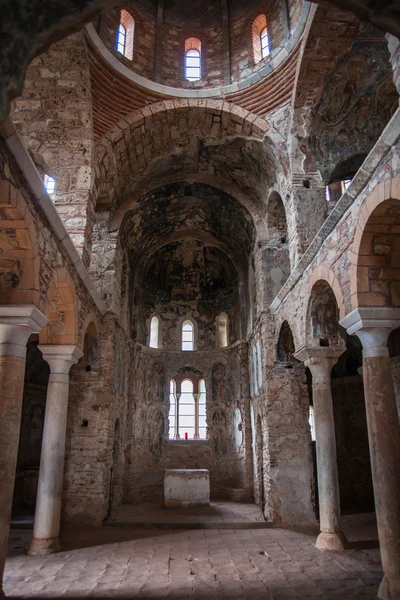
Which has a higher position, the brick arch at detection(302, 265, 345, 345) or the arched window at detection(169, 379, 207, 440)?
the brick arch at detection(302, 265, 345, 345)

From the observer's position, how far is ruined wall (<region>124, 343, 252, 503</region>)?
17188mm

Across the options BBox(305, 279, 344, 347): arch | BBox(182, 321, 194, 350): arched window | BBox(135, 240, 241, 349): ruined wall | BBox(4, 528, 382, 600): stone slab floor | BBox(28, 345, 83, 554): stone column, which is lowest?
BBox(4, 528, 382, 600): stone slab floor

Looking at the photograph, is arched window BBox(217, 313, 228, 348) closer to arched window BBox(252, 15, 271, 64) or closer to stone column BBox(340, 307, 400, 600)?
arched window BBox(252, 15, 271, 64)

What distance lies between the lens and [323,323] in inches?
390

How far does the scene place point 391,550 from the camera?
614 cm

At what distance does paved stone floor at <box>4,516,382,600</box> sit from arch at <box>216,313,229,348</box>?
411 inches

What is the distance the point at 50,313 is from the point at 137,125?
21.3 ft

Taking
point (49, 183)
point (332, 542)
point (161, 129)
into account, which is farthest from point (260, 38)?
point (332, 542)

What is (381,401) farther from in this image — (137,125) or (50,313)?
(137,125)

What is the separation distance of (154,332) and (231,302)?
3.77 meters

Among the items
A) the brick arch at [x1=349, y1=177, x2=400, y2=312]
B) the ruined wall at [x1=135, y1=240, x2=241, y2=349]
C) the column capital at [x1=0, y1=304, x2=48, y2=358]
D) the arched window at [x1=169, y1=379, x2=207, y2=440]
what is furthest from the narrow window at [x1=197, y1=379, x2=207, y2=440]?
the brick arch at [x1=349, y1=177, x2=400, y2=312]

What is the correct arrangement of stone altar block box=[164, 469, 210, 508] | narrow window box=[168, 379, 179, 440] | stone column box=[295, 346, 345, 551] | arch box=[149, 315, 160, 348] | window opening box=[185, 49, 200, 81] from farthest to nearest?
arch box=[149, 315, 160, 348], narrow window box=[168, 379, 179, 440], stone altar block box=[164, 469, 210, 508], window opening box=[185, 49, 200, 81], stone column box=[295, 346, 345, 551]

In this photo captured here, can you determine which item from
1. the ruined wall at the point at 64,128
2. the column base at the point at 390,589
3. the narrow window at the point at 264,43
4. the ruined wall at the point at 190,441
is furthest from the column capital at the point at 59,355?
the narrow window at the point at 264,43

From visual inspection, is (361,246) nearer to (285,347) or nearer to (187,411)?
(285,347)
